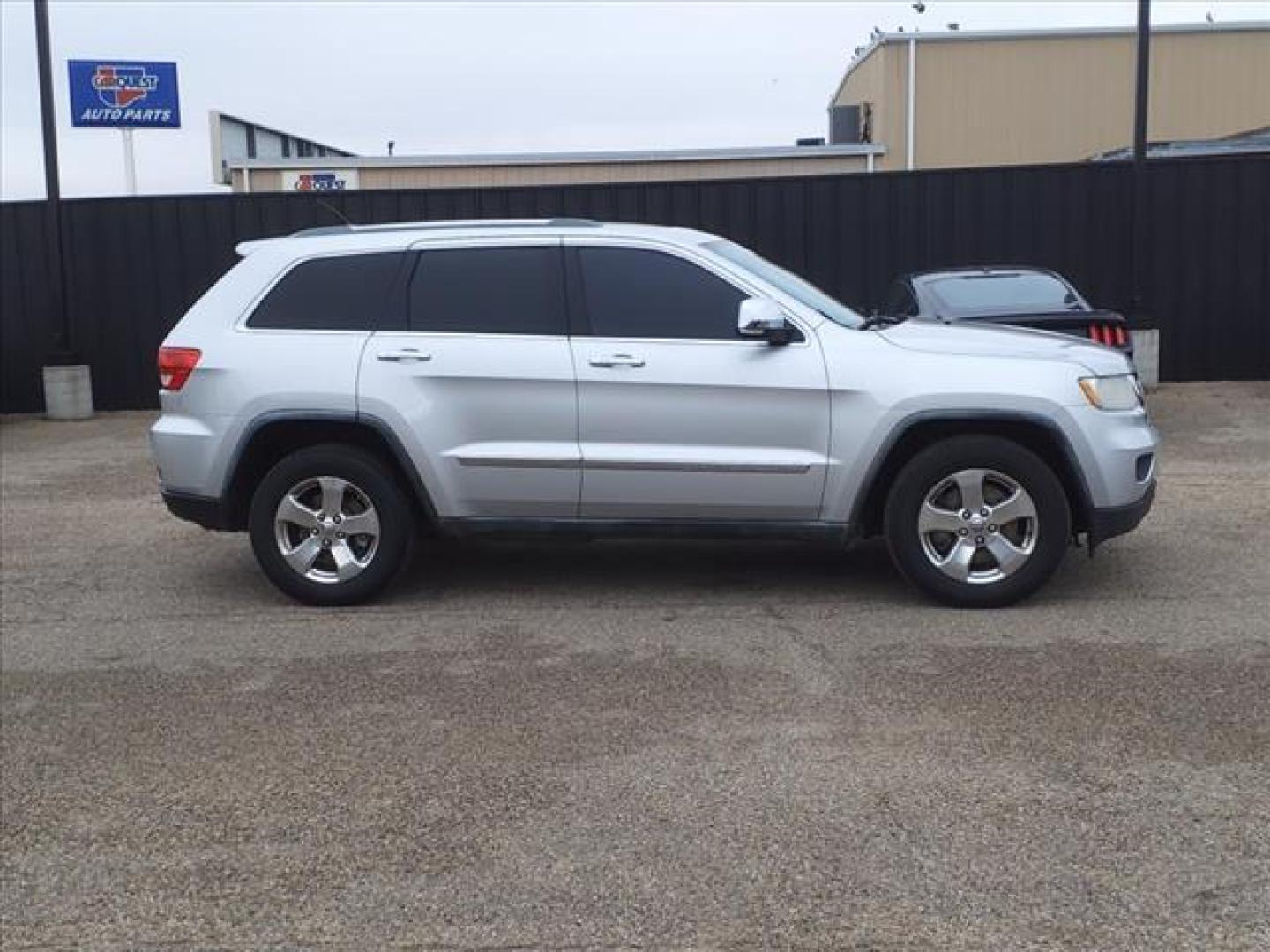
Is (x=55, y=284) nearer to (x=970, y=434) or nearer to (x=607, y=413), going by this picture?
(x=607, y=413)

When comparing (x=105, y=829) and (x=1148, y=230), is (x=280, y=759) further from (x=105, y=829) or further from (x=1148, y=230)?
(x=1148, y=230)

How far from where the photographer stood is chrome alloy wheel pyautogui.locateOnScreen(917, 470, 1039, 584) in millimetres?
6215

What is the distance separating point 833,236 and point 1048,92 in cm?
1153

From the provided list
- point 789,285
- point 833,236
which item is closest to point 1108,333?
point 789,285

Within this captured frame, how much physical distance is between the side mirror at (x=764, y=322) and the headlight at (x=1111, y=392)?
1.40m

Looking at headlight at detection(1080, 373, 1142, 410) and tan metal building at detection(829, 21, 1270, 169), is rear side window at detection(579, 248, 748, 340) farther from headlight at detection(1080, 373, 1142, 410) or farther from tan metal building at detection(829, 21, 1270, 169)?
tan metal building at detection(829, 21, 1270, 169)

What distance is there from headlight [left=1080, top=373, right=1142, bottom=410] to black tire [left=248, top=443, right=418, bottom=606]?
328 centimetres

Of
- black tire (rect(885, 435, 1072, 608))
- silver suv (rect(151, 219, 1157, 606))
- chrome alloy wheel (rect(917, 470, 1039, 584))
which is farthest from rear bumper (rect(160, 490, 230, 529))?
chrome alloy wheel (rect(917, 470, 1039, 584))

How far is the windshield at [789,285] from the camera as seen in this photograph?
659 centimetres

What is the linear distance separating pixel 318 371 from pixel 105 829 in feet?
9.39

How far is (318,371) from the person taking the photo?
650 cm

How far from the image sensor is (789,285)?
687 centimetres

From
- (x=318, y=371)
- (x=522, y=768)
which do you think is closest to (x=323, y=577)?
(x=318, y=371)

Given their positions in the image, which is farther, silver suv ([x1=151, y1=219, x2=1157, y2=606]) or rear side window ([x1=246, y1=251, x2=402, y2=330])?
rear side window ([x1=246, y1=251, x2=402, y2=330])
